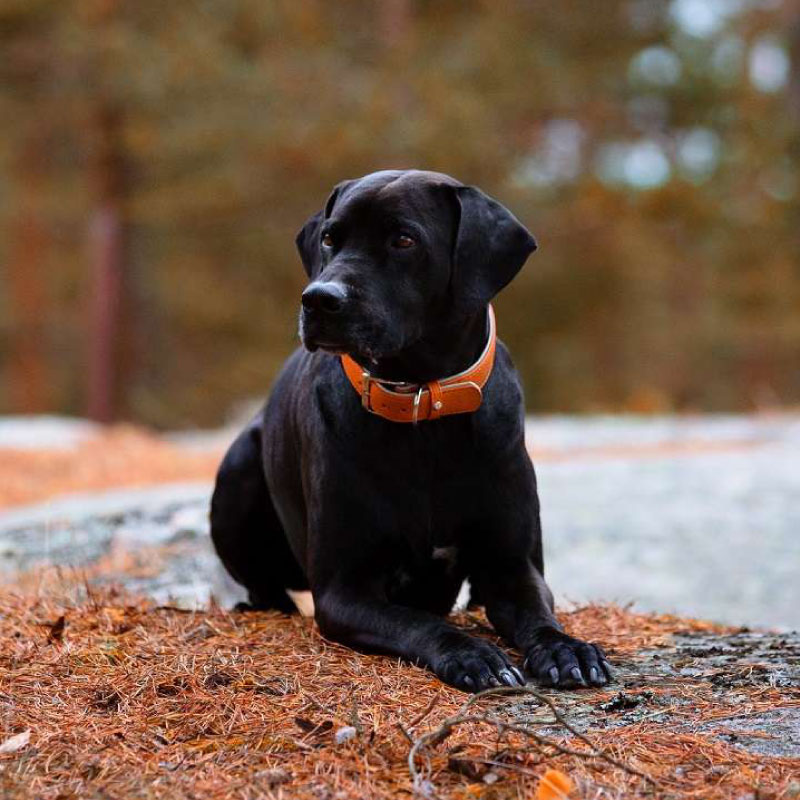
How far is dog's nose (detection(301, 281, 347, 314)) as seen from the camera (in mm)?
3256

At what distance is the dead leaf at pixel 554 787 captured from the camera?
2240 mm

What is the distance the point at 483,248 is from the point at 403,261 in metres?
0.26

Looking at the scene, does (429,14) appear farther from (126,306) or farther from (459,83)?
(126,306)

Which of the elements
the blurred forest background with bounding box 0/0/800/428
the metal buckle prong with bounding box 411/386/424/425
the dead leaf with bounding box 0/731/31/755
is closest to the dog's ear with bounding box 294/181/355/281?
the metal buckle prong with bounding box 411/386/424/425

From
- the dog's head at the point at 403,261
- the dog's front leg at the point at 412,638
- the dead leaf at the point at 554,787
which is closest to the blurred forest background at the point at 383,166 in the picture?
the dog's head at the point at 403,261

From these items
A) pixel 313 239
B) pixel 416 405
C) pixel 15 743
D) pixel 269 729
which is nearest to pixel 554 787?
pixel 269 729

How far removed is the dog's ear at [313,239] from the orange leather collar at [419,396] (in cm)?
51

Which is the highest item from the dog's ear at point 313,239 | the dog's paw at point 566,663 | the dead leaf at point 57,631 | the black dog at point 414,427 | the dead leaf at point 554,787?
the dog's ear at point 313,239

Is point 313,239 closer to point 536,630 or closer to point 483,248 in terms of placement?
point 483,248

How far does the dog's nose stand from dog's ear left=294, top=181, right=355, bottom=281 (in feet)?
1.64

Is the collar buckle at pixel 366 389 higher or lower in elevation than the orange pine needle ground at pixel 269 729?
higher

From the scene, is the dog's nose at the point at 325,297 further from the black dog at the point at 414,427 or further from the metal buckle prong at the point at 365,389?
the metal buckle prong at the point at 365,389

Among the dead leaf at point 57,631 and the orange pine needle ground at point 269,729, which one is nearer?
the orange pine needle ground at point 269,729

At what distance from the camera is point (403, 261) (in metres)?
3.43
